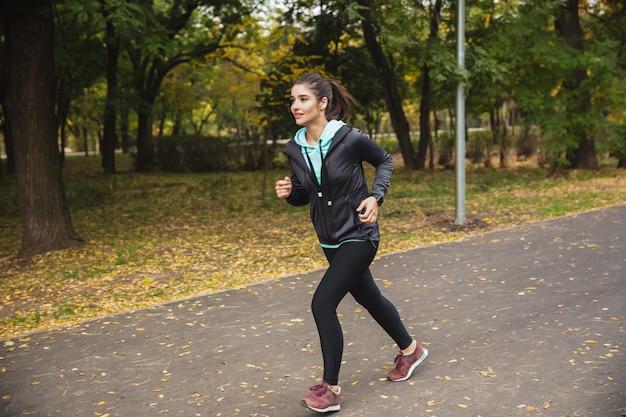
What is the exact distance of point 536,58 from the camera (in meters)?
17.5

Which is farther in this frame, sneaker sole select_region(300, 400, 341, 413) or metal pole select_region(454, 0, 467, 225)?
metal pole select_region(454, 0, 467, 225)

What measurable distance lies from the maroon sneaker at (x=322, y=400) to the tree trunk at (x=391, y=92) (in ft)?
62.0

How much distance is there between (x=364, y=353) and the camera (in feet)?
16.8

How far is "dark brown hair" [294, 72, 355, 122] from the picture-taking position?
3.94m

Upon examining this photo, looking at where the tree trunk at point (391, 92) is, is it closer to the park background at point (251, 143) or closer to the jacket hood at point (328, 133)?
the park background at point (251, 143)

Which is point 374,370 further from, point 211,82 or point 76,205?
point 211,82

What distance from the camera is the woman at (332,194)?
3910mm

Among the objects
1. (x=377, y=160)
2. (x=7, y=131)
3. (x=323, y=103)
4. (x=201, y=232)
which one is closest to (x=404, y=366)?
(x=377, y=160)

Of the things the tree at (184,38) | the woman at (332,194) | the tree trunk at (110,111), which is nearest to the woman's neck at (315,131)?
the woman at (332,194)

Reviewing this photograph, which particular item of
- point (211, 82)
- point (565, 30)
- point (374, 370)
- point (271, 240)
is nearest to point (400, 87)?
point (565, 30)

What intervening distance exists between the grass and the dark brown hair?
3.69 m

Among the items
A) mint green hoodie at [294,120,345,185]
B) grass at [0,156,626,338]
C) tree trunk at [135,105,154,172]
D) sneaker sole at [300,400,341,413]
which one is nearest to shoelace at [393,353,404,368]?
sneaker sole at [300,400,341,413]

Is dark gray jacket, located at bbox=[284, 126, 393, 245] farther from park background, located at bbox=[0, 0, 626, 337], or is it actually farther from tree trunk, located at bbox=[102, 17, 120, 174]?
tree trunk, located at bbox=[102, 17, 120, 174]

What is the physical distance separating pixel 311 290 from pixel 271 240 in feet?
11.6
